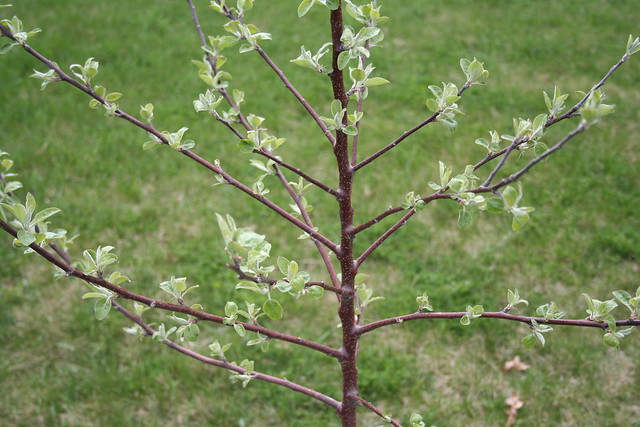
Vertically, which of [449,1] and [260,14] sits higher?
[449,1]

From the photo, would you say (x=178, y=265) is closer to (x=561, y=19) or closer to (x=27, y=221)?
(x=27, y=221)

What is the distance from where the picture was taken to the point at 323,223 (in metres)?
3.82

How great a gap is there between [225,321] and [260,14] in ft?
17.7

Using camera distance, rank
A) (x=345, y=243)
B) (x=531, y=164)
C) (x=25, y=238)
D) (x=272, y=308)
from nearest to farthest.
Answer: (x=531, y=164) → (x=25, y=238) → (x=272, y=308) → (x=345, y=243)

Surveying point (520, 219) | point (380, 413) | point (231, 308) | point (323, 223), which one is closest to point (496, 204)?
point (520, 219)

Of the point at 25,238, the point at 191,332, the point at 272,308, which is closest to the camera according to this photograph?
the point at 25,238

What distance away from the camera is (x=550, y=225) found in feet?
12.1

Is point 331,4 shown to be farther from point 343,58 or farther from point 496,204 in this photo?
point 496,204

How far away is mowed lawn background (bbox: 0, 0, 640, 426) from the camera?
2.81 metres

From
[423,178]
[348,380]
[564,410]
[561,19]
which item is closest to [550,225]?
[423,178]

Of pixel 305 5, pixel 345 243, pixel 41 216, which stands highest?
pixel 305 5

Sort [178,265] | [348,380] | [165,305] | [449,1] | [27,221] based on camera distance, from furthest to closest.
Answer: [449,1] → [178,265] → [348,380] → [165,305] → [27,221]

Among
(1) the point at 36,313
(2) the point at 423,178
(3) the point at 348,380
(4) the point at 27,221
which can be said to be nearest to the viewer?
(4) the point at 27,221

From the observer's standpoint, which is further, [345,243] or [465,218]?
[345,243]
